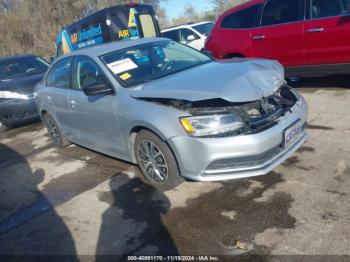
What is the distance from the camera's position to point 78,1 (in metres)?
31.3

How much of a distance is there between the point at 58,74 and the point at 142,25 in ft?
18.4

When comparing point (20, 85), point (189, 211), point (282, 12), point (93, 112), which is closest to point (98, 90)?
point (93, 112)

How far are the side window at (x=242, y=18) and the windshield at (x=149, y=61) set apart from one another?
284 cm

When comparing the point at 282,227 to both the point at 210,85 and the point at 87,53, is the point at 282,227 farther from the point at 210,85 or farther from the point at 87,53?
the point at 87,53

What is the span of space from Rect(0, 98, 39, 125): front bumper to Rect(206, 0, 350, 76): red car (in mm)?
4223

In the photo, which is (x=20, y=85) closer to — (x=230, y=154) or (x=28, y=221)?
(x=28, y=221)

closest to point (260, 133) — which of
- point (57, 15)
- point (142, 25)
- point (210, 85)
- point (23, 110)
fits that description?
point (210, 85)

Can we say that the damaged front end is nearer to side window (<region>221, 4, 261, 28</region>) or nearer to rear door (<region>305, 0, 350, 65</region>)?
rear door (<region>305, 0, 350, 65</region>)

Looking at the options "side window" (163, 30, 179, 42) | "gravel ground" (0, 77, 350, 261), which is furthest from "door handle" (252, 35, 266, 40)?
"side window" (163, 30, 179, 42)

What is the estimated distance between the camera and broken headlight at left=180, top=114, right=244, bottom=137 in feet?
11.7

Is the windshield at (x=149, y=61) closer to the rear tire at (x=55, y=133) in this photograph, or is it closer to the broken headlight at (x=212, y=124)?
the broken headlight at (x=212, y=124)

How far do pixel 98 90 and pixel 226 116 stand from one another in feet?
5.15

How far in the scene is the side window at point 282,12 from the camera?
6.85 m

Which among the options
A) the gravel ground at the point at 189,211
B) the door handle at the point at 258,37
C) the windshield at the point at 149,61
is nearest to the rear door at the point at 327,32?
the door handle at the point at 258,37
